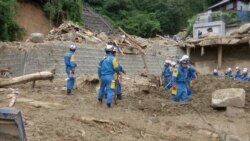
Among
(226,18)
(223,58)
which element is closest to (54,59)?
(223,58)

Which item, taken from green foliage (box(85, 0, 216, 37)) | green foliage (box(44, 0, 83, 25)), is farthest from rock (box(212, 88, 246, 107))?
green foliage (box(85, 0, 216, 37))

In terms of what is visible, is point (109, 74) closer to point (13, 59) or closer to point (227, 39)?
point (13, 59)

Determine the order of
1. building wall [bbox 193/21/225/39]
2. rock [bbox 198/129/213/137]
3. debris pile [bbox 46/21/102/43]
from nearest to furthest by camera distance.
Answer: rock [bbox 198/129/213/137]
debris pile [bbox 46/21/102/43]
building wall [bbox 193/21/225/39]

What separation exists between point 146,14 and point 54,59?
3230 cm

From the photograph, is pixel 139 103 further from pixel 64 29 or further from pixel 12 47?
pixel 64 29

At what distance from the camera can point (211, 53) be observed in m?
32.3

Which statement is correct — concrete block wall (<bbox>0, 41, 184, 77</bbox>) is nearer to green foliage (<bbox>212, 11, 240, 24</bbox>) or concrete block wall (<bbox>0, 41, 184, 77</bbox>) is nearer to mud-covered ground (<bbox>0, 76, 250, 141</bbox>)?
mud-covered ground (<bbox>0, 76, 250, 141</bbox>)

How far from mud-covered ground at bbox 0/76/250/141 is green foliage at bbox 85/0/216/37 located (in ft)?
108

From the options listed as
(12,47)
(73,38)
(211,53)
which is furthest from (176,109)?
(211,53)

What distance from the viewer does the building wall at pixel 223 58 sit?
1212 inches

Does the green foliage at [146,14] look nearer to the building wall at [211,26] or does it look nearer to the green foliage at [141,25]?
the green foliage at [141,25]

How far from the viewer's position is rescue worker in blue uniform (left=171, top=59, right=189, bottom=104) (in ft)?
44.7

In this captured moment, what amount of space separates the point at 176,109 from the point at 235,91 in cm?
185

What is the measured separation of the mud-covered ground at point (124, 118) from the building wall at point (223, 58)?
1519cm
